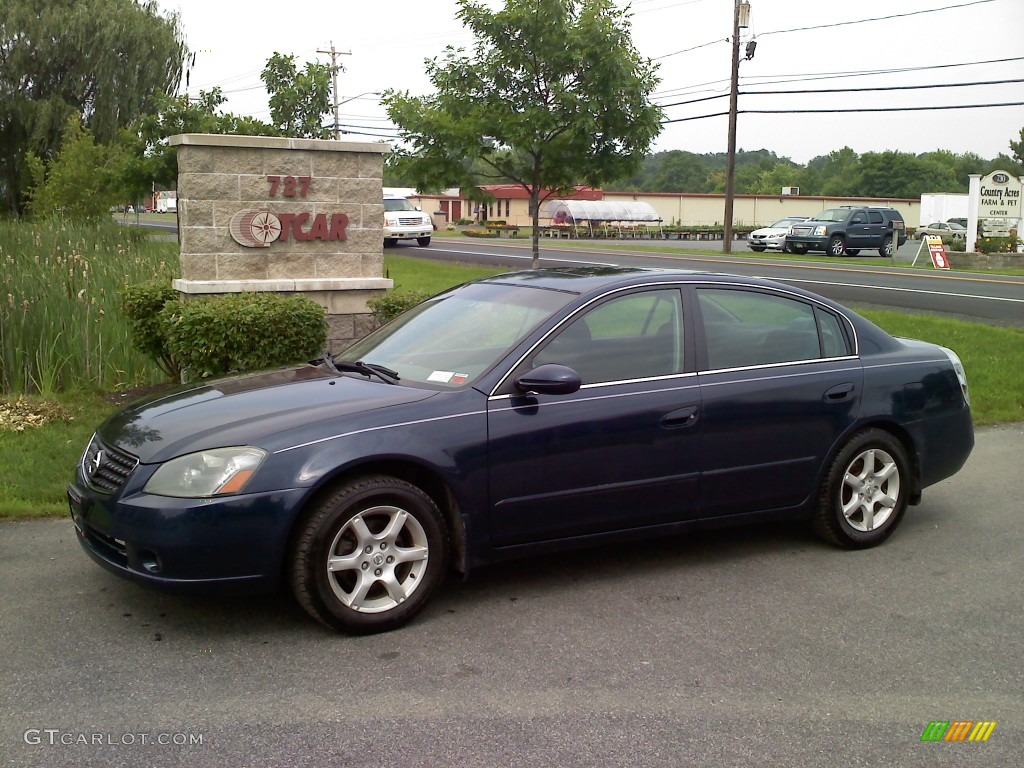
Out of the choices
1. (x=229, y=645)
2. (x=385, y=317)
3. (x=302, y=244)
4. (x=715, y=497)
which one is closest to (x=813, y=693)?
(x=715, y=497)

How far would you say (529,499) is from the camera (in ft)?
15.8

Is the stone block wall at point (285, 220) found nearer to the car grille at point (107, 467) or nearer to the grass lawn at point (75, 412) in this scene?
the grass lawn at point (75, 412)

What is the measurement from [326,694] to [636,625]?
4.74 ft

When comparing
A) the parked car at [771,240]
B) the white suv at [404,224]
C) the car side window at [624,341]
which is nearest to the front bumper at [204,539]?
the car side window at [624,341]

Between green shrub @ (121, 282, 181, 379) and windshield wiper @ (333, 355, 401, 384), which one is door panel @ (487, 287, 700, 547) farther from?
green shrub @ (121, 282, 181, 379)

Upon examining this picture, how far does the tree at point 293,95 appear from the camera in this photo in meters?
23.4

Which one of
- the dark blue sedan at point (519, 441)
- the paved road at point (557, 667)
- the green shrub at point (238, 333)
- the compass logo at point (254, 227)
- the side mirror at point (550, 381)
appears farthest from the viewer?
the compass logo at point (254, 227)

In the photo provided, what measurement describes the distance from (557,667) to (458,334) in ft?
6.29

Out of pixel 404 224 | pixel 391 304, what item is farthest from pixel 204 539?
pixel 404 224

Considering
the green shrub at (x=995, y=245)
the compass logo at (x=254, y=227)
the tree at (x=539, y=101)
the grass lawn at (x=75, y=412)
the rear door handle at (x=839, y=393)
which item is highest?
the tree at (x=539, y=101)

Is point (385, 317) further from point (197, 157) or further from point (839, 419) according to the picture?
point (839, 419)

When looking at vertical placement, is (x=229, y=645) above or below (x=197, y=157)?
below

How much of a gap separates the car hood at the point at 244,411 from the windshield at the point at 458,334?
9.5 inches

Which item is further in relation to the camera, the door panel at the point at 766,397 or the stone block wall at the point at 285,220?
the stone block wall at the point at 285,220
